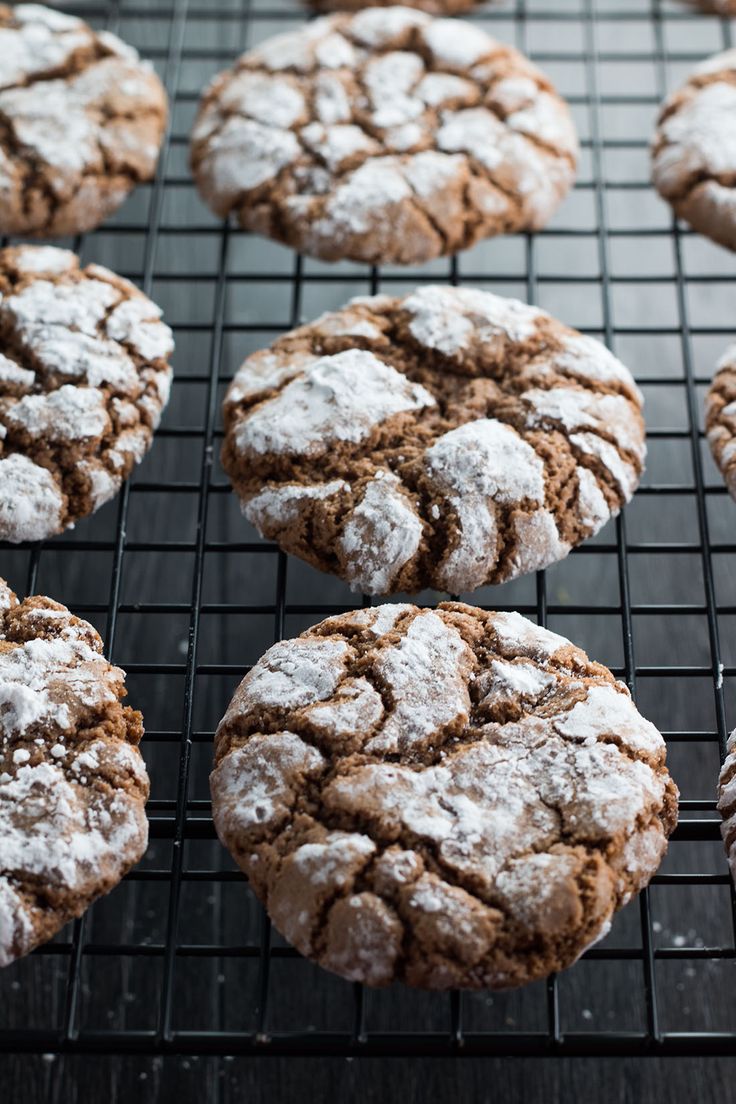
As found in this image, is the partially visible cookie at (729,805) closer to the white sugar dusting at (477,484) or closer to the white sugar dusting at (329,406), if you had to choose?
the white sugar dusting at (477,484)

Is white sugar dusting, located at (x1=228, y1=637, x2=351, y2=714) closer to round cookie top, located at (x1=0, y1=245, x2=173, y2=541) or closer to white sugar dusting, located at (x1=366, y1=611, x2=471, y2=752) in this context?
white sugar dusting, located at (x1=366, y1=611, x2=471, y2=752)

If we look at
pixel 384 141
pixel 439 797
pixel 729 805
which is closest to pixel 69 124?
pixel 384 141

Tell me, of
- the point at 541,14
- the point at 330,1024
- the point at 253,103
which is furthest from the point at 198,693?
the point at 541,14

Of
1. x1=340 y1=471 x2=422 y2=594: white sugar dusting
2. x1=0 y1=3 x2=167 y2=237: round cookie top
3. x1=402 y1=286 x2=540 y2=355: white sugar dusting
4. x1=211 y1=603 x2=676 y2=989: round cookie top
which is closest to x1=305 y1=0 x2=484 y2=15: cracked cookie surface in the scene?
x1=0 y1=3 x2=167 y2=237: round cookie top

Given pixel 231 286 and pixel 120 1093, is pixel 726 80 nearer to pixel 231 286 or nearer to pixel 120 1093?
pixel 231 286

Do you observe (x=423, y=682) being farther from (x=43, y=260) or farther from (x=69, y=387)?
(x=43, y=260)
